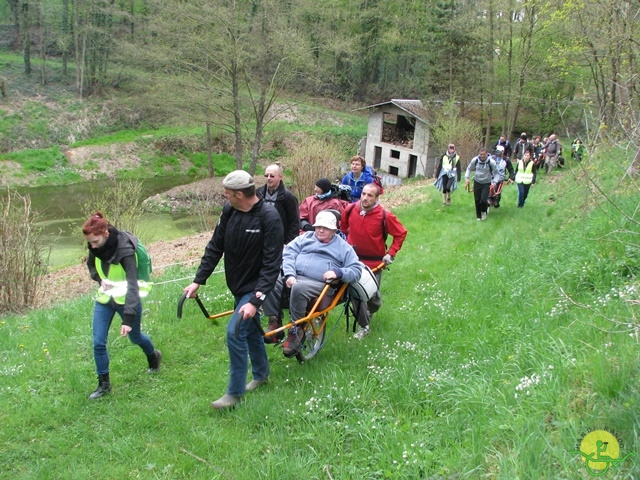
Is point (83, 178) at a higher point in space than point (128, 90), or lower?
lower

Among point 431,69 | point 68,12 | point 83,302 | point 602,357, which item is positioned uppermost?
point 68,12

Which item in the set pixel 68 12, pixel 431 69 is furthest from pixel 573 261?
pixel 68 12

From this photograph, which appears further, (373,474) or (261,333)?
(261,333)

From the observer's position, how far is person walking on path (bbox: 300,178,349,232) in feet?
23.9

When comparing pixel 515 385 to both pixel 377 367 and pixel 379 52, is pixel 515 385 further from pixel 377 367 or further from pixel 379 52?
pixel 379 52

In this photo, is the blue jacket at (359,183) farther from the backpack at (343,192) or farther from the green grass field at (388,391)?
the green grass field at (388,391)

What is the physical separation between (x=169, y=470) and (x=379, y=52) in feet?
175

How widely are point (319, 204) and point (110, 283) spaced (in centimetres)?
322

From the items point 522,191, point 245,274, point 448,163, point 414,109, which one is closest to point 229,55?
point 448,163

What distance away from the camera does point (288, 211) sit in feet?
22.0

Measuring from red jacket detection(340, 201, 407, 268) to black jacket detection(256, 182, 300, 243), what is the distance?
69 centimetres

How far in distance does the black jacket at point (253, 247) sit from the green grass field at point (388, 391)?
3.57 ft

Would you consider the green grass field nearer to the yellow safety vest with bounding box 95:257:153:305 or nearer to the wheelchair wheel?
the wheelchair wheel

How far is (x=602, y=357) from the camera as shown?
12.5 ft
